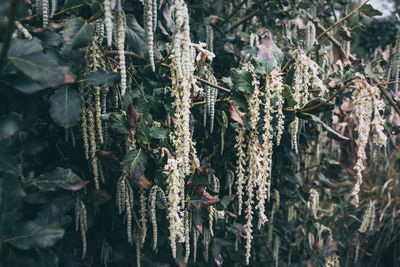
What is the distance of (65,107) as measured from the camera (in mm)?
1053

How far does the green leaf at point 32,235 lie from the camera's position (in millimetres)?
906

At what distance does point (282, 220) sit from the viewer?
268 cm

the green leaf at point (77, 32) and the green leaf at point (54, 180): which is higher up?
the green leaf at point (77, 32)

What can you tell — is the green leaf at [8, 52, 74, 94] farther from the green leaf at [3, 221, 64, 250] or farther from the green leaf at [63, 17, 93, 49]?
the green leaf at [3, 221, 64, 250]

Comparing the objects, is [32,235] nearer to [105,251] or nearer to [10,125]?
[10,125]

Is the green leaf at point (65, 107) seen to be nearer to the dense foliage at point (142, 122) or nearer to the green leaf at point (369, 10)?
the dense foliage at point (142, 122)

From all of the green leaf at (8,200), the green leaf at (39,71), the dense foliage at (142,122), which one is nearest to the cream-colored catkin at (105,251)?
the dense foliage at (142,122)

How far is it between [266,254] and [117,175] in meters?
A: 1.42

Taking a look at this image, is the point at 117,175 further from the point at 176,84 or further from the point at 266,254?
the point at 266,254

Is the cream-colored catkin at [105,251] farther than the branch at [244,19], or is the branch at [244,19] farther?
the branch at [244,19]

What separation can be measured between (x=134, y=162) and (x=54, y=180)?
0.28 metres

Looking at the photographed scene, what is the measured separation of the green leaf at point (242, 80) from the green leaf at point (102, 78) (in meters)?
0.43

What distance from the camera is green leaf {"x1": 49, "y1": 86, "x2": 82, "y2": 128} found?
1036 millimetres

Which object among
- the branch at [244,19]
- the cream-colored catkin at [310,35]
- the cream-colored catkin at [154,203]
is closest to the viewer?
the cream-colored catkin at [154,203]
